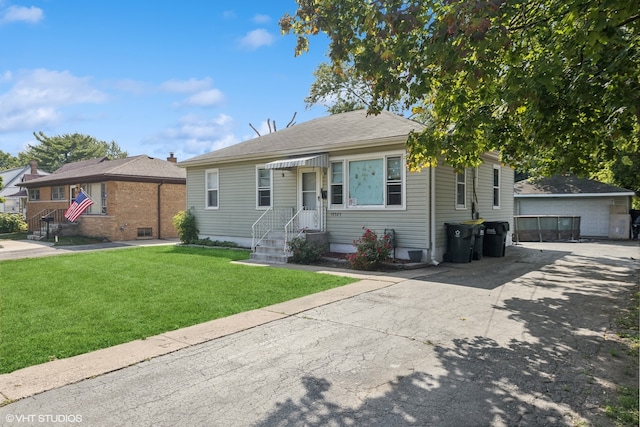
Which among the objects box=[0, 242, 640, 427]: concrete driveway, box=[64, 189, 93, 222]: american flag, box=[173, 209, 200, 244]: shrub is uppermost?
box=[64, 189, 93, 222]: american flag

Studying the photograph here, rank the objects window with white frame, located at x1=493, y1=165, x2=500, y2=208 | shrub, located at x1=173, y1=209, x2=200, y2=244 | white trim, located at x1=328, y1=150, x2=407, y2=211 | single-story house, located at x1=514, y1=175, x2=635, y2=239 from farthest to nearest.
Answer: single-story house, located at x1=514, y1=175, x2=635, y2=239
shrub, located at x1=173, y1=209, x2=200, y2=244
window with white frame, located at x1=493, y1=165, x2=500, y2=208
white trim, located at x1=328, y1=150, x2=407, y2=211

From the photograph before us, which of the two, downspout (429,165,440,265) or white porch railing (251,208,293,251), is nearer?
downspout (429,165,440,265)

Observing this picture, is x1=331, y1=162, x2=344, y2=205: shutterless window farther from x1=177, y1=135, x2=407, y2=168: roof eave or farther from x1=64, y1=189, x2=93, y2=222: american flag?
x1=64, y1=189, x2=93, y2=222: american flag

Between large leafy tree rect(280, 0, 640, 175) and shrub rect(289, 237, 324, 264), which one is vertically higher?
large leafy tree rect(280, 0, 640, 175)

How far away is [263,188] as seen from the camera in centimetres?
1445

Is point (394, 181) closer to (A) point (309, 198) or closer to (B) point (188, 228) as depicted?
(A) point (309, 198)

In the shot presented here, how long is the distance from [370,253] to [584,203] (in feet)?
58.4

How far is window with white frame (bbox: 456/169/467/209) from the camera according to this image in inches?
498

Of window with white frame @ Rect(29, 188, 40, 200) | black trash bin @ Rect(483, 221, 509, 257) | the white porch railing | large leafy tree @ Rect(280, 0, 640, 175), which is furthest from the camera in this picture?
window with white frame @ Rect(29, 188, 40, 200)

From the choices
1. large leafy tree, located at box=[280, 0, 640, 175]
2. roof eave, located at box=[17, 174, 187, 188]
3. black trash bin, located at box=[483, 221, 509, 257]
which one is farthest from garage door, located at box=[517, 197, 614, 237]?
roof eave, located at box=[17, 174, 187, 188]

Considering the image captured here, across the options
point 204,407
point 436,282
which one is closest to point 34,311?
point 204,407

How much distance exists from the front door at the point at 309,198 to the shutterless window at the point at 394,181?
2571 mm

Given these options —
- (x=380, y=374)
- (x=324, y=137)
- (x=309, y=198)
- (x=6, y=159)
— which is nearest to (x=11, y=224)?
(x=309, y=198)

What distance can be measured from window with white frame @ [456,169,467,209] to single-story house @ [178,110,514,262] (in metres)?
0.03
